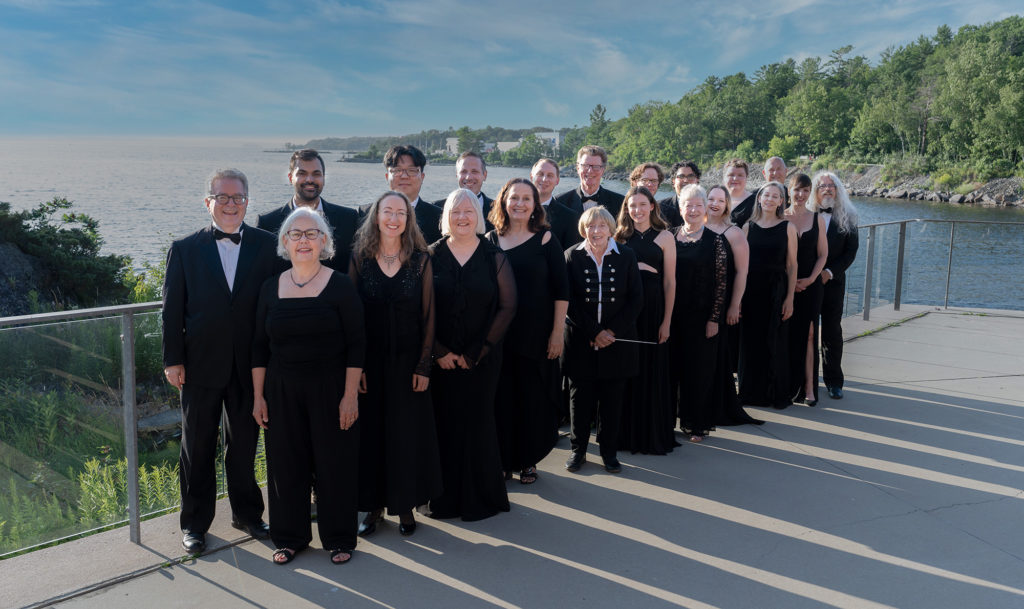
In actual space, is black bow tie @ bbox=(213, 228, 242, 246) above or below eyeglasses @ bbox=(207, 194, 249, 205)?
below

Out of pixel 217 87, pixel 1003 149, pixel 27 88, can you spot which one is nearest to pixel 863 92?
pixel 1003 149

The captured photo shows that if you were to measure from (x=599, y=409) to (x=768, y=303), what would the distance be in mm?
1952

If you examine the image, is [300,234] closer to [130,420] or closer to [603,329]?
[130,420]

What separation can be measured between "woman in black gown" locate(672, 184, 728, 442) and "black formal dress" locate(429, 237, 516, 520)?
5.57ft

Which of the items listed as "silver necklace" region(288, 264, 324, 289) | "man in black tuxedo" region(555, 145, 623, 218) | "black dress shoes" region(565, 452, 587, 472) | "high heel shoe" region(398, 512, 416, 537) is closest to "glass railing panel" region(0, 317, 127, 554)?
"silver necklace" region(288, 264, 324, 289)

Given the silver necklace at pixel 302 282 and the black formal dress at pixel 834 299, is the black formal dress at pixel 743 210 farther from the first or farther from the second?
the silver necklace at pixel 302 282

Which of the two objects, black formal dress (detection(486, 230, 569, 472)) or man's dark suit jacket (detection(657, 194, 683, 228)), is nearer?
black formal dress (detection(486, 230, 569, 472))

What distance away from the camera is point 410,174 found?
14.5 ft

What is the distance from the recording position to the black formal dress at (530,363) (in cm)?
413

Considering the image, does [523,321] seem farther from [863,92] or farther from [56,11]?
[56,11]

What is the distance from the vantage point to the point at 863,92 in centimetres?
Answer: 10250

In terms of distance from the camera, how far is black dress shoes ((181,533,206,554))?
3.36 m

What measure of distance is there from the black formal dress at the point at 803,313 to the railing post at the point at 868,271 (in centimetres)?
325

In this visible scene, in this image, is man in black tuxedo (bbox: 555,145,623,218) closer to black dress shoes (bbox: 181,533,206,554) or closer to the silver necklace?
the silver necklace
